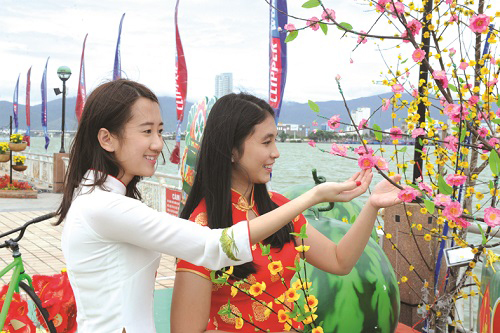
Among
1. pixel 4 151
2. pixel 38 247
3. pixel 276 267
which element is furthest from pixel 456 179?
pixel 4 151

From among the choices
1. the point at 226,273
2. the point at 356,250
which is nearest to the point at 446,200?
the point at 356,250

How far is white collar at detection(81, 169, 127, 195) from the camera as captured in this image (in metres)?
1.77

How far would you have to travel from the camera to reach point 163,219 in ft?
5.38

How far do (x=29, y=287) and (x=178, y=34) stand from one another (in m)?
18.1

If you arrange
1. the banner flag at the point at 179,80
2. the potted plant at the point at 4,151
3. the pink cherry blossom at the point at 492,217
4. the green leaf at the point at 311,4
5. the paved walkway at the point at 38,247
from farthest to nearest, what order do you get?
the banner flag at the point at 179,80 < the potted plant at the point at 4,151 < the paved walkway at the point at 38,247 < the green leaf at the point at 311,4 < the pink cherry blossom at the point at 492,217

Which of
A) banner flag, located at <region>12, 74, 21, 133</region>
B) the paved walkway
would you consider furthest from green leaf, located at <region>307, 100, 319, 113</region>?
banner flag, located at <region>12, 74, 21, 133</region>

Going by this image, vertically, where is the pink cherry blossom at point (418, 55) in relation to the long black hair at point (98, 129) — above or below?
above

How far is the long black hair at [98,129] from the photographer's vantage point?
5.94 feet

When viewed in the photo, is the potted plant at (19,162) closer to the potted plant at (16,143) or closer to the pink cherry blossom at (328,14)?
the potted plant at (16,143)

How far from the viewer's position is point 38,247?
902 centimetres

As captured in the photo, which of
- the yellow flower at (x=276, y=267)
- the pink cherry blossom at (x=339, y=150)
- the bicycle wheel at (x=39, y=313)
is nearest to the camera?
the yellow flower at (x=276, y=267)

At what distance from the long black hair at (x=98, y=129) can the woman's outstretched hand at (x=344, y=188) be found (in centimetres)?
63

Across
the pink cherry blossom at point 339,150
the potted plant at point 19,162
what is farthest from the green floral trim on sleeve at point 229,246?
the potted plant at point 19,162

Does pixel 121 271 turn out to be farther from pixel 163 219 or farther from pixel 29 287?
pixel 29 287
